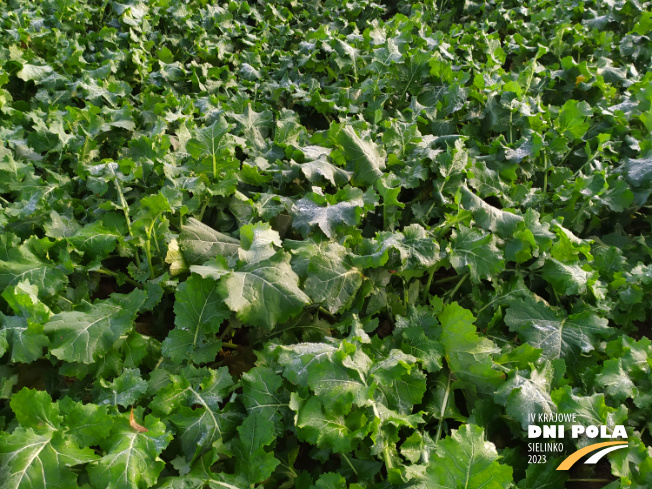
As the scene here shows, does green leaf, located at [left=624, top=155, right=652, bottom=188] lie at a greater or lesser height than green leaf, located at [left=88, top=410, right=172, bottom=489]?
greater

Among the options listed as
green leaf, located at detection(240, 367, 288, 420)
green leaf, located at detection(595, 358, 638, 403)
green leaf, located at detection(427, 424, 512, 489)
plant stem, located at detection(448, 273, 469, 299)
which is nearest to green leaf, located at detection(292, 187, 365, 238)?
plant stem, located at detection(448, 273, 469, 299)

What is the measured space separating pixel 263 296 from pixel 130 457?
0.77 metres

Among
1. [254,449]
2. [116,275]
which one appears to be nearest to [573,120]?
[254,449]

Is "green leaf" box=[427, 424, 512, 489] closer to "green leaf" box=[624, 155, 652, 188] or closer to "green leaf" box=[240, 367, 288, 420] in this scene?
"green leaf" box=[240, 367, 288, 420]

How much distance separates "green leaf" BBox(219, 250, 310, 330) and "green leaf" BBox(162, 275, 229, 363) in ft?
0.40

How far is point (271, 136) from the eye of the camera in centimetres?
363

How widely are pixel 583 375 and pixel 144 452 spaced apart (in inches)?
72.4

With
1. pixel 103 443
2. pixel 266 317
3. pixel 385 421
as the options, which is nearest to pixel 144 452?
pixel 103 443

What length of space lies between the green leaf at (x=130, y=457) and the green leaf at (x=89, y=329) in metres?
0.36

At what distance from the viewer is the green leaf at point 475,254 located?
241 centimetres

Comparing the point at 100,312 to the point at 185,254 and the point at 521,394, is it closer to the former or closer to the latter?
the point at 185,254

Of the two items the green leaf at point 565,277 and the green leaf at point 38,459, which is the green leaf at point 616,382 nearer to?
the green leaf at point 565,277

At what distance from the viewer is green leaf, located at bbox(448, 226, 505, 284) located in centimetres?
241

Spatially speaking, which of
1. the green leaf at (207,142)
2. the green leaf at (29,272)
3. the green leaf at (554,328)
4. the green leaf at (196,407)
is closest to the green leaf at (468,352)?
the green leaf at (554,328)
